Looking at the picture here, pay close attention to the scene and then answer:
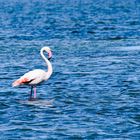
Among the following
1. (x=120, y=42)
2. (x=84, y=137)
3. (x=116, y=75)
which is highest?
(x=120, y=42)

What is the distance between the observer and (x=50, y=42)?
4156 centimetres

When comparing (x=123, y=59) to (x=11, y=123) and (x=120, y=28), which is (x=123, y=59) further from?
(x=120, y=28)

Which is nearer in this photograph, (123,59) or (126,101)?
(126,101)

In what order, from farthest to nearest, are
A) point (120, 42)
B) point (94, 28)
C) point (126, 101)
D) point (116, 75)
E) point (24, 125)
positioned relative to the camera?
point (94, 28), point (120, 42), point (116, 75), point (126, 101), point (24, 125)

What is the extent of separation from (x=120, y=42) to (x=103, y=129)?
73.1 ft

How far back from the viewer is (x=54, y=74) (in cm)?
2822

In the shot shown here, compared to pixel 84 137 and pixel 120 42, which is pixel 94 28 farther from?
pixel 84 137

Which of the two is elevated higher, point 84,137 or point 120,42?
point 120,42

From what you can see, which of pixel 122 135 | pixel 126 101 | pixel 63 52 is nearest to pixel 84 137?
pixel 122 135

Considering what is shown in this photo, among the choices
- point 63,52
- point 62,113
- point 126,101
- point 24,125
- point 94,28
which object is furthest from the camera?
point 94,28

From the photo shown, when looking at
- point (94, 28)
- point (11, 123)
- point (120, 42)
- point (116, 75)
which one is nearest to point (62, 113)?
point (11, 123)

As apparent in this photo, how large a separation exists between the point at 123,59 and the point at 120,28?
66.7ft

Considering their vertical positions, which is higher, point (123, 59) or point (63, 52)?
point (63, 52)

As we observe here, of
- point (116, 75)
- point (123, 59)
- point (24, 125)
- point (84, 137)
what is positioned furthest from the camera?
point (123, 59)
